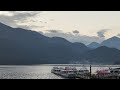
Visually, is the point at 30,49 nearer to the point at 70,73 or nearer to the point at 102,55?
the point at 102,55

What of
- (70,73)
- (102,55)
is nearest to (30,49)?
(102,55)

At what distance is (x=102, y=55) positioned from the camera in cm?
9281

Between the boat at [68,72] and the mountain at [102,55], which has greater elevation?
the mountain at [102,55]

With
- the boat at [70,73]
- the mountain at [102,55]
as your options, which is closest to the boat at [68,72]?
the boat at [70,73]

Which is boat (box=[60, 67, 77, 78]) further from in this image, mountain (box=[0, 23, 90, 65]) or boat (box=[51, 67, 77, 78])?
mountain (box=[0, 23, 90, 65])

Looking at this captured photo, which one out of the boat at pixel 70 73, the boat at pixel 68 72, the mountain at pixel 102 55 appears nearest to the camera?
the boat at pixel 70 73

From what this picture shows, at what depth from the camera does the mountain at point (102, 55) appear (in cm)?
8219

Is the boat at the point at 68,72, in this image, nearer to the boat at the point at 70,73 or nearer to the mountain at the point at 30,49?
the boat at the point at 70,73

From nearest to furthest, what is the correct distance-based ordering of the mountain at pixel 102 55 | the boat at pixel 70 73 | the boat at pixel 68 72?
the boat at pixel 70 73
the boat at pixel 68 72
the mountain at pixel 102 55

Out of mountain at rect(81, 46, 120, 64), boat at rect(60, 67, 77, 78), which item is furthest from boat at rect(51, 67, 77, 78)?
mountain at rect(81, 46, 120, 64)

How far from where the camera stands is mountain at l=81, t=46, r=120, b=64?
270 feet
